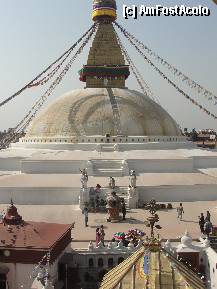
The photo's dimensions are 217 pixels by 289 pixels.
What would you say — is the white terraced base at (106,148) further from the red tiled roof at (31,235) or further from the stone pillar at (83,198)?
the red tiled roof at (31,235)

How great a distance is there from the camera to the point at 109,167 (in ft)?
61.7

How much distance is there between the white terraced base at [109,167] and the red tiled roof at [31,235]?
8605 millimetres

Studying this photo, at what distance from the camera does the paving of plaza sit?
38.6ft

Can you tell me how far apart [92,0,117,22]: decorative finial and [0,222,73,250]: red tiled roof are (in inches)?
805

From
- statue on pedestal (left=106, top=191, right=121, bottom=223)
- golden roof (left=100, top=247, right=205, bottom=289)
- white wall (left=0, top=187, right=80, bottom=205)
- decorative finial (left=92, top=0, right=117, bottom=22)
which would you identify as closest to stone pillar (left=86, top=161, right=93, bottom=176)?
white wall (left=0, top=187, right=80, bottom=205)

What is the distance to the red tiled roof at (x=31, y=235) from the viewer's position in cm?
829

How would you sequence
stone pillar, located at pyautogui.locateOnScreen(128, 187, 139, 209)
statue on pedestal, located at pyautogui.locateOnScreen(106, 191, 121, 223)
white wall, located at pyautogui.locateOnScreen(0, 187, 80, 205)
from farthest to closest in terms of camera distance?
white wall, located at pyautogui.locateOnScreen(0, 187, 80, 205), stone pillar, located at pyautogui.locateOnScreen(128, 187, 139, 209), statue on pedestal, located at pyautogui.locateOnScreen(106, 191, 121, 223)

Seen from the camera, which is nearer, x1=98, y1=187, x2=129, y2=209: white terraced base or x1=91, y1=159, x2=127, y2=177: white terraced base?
x1=98, y1=187, x2=129, y2=209: white terraced base

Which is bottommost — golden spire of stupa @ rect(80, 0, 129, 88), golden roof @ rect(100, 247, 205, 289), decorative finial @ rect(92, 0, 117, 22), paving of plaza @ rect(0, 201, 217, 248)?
paving of plaza @ rect(0, 201, 217, 248)

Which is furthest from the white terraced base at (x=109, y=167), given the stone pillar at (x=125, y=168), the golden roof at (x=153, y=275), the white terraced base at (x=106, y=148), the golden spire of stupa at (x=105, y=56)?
the golden roof at (x=153, y=275)

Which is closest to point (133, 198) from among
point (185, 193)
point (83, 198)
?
point (83, 198)

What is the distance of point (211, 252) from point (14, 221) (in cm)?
408

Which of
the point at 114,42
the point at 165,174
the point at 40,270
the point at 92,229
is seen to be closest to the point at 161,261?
the point at 40,270

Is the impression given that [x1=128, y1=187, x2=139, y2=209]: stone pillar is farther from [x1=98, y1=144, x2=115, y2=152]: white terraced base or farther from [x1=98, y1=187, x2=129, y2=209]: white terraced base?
[x1=98, y1=144, x2=115, y2=152]: white terraced base
